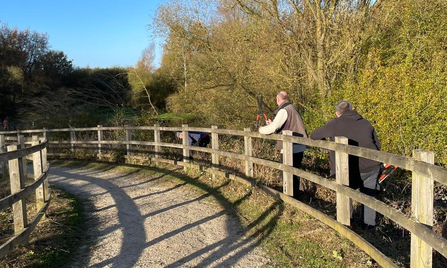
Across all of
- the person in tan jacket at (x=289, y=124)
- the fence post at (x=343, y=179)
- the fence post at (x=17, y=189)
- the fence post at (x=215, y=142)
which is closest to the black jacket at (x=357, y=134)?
the fence post at (x=343, y=179)

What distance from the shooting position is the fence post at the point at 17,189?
186 inches

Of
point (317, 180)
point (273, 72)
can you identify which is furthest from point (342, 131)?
point (273, 72)

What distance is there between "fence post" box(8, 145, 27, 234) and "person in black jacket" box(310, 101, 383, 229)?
4127 mm

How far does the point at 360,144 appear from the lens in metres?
5.28

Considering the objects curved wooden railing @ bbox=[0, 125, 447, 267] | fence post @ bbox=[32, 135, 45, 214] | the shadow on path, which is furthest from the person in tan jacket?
fence post @ bbox=[32, 135, 45, 214]

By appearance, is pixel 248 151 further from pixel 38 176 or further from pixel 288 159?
pixel 38 176

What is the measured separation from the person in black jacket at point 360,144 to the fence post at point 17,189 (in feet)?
13.5

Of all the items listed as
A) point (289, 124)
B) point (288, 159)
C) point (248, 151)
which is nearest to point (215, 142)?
point (248, 151)

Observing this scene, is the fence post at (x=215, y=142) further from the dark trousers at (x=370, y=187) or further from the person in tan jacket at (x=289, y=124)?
the dark trousers at (x=370, y=187)

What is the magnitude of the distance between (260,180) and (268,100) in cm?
600

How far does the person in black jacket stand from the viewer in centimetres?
525

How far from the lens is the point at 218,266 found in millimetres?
4188

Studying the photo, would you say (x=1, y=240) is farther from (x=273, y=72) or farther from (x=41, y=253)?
(x=273, y=72)

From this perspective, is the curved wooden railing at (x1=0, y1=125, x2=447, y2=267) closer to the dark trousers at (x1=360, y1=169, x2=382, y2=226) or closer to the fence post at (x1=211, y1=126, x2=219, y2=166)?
the dark trousers at (x1=360, y1=169, x2=382, y2=226)
